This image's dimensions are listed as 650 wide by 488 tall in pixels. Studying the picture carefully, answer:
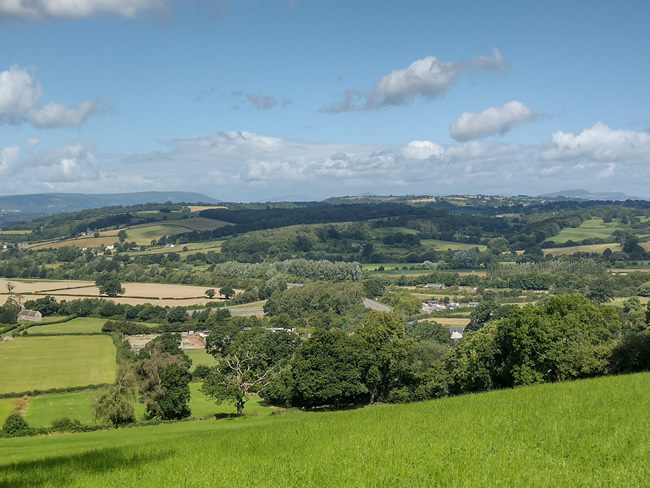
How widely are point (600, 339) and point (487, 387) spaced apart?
8492mm

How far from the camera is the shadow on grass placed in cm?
1474

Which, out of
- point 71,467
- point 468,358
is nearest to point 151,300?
point 468,358

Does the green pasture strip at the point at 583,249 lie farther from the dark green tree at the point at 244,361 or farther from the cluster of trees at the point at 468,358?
the cluster of trees at the point at 468,358

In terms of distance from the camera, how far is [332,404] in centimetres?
5078

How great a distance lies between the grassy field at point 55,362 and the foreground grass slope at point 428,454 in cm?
5236

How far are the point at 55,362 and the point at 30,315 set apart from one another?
34.8 m

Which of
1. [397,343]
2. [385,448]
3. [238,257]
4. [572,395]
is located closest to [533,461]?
[385,448]

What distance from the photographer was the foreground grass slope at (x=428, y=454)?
40.7ft

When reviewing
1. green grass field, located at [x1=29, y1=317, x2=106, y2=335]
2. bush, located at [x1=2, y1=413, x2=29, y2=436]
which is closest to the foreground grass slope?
bush, located at [x1=2, y1=413, x2=29, y2=436]

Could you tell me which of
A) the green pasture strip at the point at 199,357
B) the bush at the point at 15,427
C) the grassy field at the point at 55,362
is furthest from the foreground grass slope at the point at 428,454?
the green pasture strip at the point at 199,357

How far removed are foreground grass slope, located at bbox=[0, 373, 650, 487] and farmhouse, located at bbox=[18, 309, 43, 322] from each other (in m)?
95.4

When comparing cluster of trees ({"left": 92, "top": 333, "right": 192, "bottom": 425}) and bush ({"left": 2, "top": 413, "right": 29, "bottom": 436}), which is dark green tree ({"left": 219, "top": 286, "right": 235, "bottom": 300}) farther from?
bush ({"left": 2, "top": 413, "right": 29, "bottom": 436})

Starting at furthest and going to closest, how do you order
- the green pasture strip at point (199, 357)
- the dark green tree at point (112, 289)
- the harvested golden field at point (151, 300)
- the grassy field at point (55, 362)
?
1. the dark green tree at point (112, 289)
2. the harvested golden field at point (151, 300)
3. the green pasture strip at point (199, 357)
4. the grassy field at point (55, 362)

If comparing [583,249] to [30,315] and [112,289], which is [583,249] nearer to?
[112,289]
